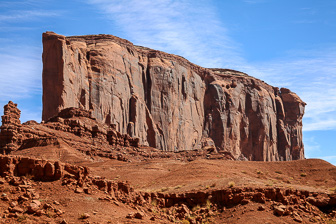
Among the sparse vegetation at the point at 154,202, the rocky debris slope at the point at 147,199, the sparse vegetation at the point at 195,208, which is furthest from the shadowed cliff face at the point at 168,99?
the sparse vegetation at the point at 154,202

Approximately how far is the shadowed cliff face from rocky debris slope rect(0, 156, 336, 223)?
42009mm

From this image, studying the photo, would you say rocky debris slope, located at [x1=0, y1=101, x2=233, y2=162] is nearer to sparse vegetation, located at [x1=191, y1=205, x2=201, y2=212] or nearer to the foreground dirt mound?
the foreground dirt mound

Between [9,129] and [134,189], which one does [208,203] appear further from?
[9,129]

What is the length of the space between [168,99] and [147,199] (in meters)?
64.6

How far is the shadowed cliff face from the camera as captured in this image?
235ft

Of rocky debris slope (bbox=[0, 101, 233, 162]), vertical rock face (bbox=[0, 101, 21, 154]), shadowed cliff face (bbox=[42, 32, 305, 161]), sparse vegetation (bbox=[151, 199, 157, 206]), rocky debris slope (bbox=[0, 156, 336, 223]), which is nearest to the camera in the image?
rocky debris slope (bbox=[0, 156, 336, 223])

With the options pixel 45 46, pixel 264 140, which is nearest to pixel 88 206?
pixel 45 46

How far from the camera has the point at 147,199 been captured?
24000 millimetres

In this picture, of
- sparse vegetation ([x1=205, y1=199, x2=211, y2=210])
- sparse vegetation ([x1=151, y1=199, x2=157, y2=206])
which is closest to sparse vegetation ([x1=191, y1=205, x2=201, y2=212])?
sparse vegetation ([x1=205, y1=199, x2=211, y2=210])

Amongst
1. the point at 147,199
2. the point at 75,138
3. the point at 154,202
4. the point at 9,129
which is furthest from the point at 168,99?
the point at 147,199

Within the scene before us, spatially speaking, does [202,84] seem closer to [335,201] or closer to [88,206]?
[335,201]

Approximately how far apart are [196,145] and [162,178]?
5076cm

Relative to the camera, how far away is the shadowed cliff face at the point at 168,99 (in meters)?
71.7

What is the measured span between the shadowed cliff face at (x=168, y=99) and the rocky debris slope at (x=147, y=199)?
42.0 metres
